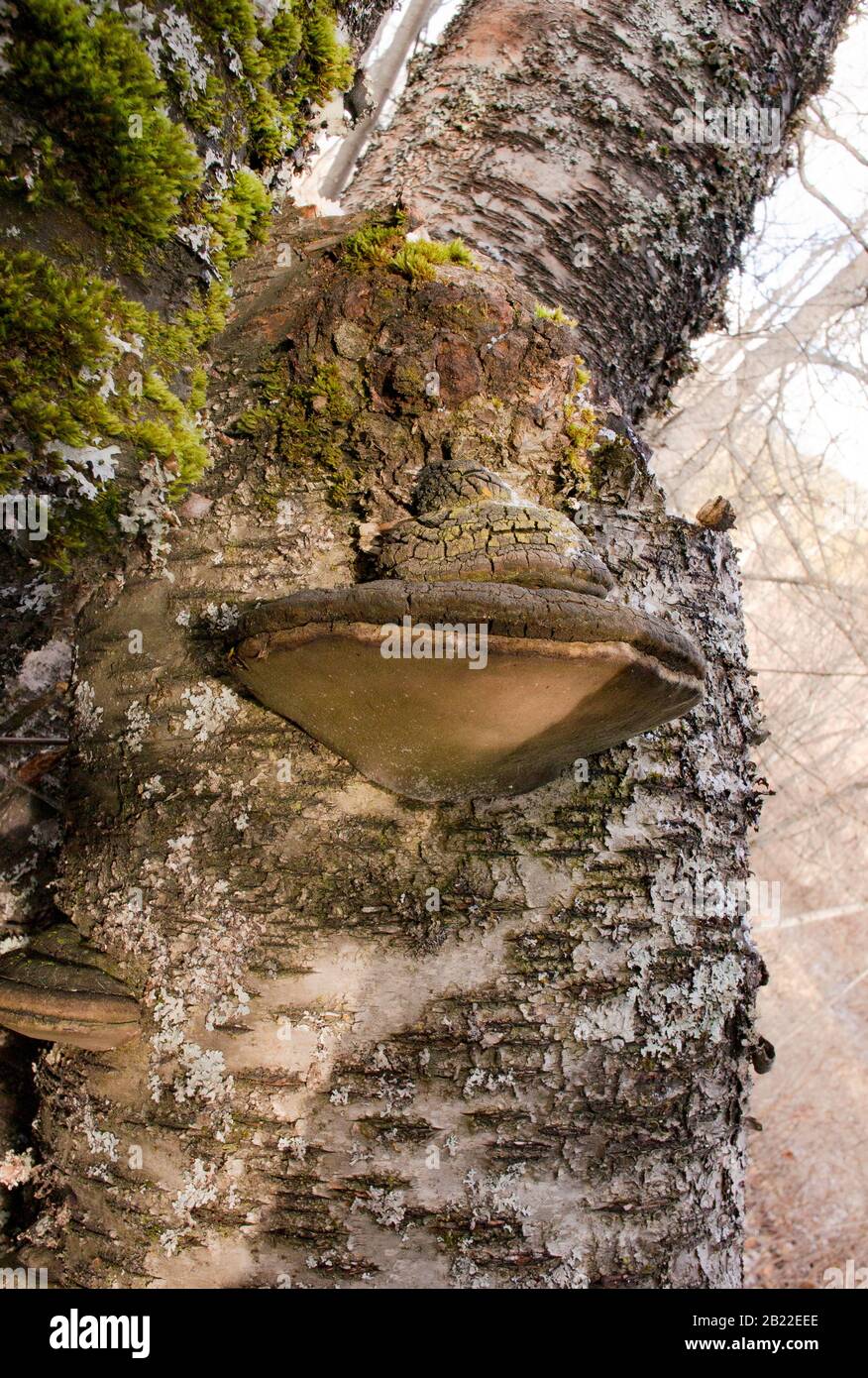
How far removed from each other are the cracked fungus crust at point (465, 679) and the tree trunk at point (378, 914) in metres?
0.12

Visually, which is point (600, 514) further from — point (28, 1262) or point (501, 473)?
point (28, 1262)

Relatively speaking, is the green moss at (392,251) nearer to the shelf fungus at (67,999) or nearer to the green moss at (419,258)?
the green moss at (419,258)

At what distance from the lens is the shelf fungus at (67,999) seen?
109 cm

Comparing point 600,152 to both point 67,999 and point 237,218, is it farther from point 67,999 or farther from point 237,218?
point 67,999

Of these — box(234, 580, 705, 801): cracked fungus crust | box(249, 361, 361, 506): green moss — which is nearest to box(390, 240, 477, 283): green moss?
box(249, 361, 361, 506): green moss

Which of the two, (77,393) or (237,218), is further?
(237,218)

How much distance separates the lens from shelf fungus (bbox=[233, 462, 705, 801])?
907mm

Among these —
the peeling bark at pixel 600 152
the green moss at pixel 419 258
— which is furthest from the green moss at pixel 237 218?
the peeling bark at pixel 600 152

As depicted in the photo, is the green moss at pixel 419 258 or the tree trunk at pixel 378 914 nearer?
the tree trunk at pixel 378 914

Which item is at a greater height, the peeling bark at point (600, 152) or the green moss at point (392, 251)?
the peeling bark at point (600, 152)

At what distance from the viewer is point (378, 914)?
1144 millimetres

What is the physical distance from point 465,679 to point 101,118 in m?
0.95

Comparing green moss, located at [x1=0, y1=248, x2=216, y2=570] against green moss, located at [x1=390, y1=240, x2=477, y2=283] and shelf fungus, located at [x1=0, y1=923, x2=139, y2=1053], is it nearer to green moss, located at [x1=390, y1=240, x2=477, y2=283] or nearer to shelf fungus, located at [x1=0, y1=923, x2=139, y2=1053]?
green moss, located at [x1=390, y1=240, x2=477, y2=283]

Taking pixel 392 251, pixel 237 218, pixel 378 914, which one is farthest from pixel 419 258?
pixel 378 914
